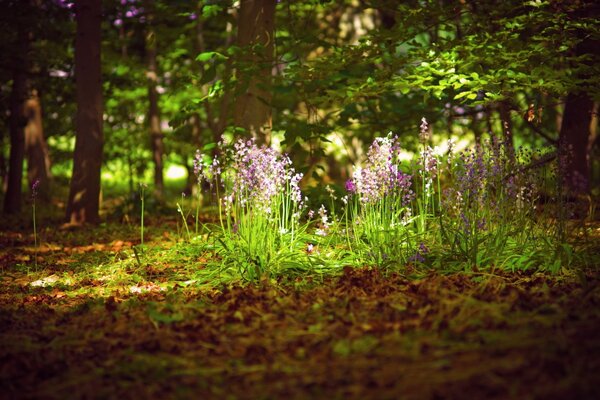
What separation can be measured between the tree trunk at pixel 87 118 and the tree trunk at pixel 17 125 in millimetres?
2167

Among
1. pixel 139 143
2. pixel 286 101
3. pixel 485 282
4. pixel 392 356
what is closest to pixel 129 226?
pixel 286 101

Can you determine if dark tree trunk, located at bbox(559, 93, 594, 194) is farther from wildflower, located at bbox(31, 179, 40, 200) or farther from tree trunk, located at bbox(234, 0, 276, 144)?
wildflower, located at bbox(31, 179, 40, 200)

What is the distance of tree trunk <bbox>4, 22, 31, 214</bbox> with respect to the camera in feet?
36.7

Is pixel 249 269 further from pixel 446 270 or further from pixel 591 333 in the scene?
pixel 591 333

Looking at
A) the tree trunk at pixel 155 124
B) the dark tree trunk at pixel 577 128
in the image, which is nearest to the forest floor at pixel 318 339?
the dark tree trunk at pixel 577 128

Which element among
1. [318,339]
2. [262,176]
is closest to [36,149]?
[262,176]

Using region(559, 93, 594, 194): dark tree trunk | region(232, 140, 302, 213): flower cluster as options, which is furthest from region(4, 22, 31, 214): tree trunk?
region(559, 93, 594, 194): dark tree trunk

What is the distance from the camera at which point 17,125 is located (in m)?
11.3

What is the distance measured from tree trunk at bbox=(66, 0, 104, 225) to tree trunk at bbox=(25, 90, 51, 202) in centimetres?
522

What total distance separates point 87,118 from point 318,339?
23.6 ft

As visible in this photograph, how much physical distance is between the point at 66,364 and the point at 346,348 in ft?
4.89

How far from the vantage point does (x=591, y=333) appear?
3.02 meters

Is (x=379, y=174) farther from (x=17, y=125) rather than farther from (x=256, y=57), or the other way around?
(x=17, y=125)

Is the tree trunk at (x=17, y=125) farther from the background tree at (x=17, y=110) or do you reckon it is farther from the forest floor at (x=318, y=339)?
the forest floor at (x=318, y=339)
